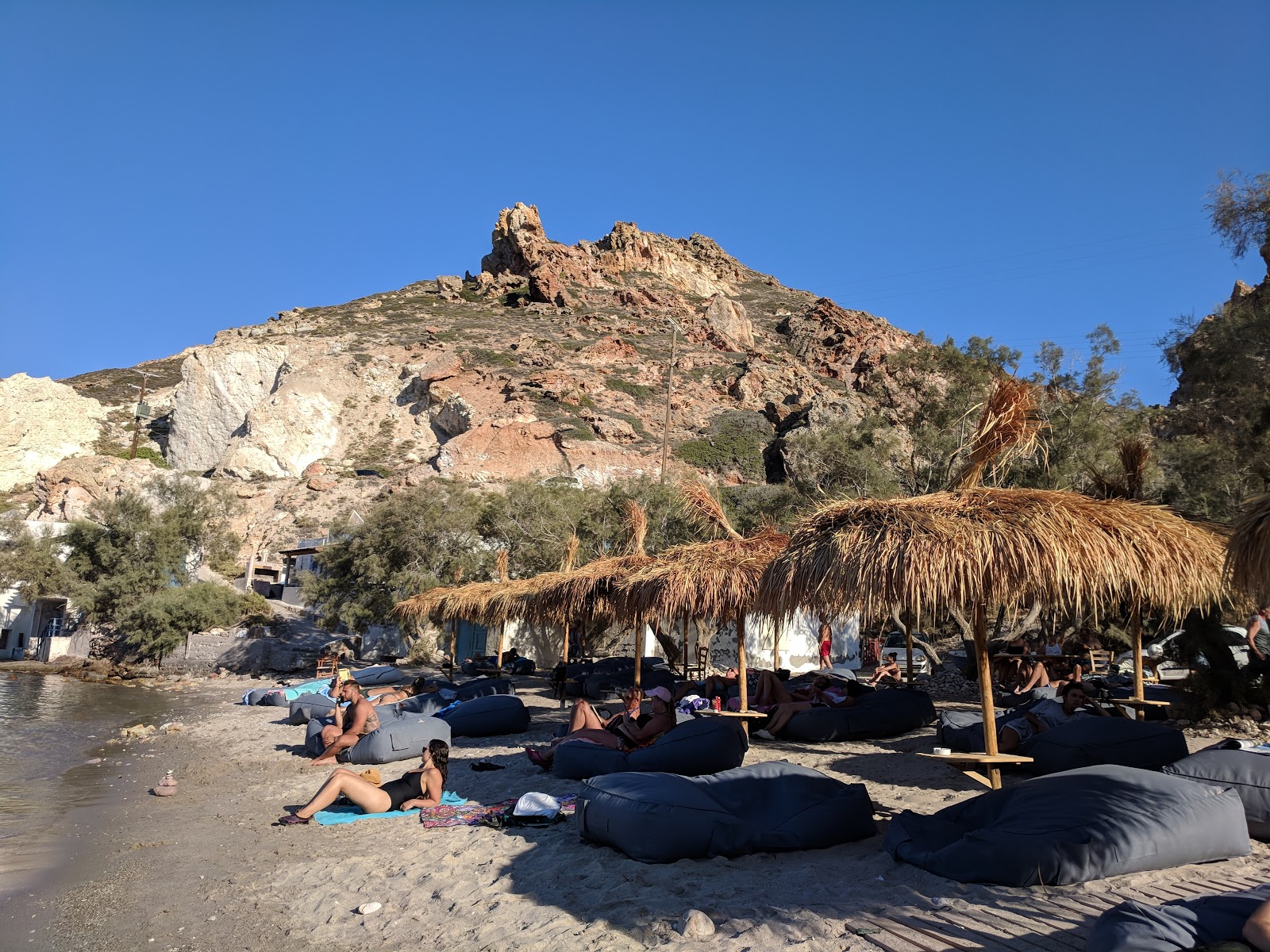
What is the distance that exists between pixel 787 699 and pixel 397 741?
4580 millimetres

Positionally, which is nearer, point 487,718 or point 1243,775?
point 1243,775

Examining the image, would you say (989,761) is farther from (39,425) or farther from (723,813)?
(39,425)

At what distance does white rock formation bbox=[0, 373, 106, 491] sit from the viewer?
49281 millimetres

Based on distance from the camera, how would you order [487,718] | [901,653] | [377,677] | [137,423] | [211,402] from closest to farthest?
[487,718], [377,677], [901,653], [137,423], [211,402]

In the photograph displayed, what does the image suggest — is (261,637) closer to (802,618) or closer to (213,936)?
(802,618)

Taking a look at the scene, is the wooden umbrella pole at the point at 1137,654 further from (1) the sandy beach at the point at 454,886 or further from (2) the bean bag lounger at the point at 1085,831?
(2) the bean bag lounger at the point at 1085,831

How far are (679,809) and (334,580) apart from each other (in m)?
22.4

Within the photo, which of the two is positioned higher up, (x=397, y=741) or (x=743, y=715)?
(x=743, y=715)

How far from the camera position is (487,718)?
34.6ft

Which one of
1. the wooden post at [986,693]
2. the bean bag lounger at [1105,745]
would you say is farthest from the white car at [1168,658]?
the wooden post at [986,693]

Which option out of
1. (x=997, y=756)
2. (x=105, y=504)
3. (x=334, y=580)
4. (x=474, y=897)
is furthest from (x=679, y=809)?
(x=105, y=504)

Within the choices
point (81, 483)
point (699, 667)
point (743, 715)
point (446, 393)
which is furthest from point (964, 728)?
point (81, 483)

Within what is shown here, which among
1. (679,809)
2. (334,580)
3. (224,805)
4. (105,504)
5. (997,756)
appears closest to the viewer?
(679,809)

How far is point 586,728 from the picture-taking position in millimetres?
8219
